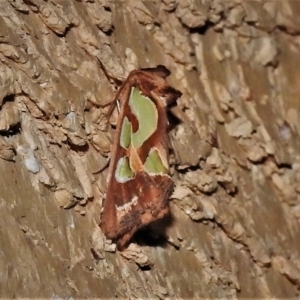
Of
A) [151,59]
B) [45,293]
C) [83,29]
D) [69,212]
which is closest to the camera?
[45,293]

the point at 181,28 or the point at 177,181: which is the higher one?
the point at 181,28

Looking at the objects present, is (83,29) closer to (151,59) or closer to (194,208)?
(151,59)

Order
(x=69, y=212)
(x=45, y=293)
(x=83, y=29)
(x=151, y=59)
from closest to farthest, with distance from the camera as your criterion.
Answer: (x=45, y=293)
(x=69, y=212)
(x=83, y=29)
(x=151, y=59)

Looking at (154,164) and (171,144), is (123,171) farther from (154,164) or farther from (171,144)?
(171,144)

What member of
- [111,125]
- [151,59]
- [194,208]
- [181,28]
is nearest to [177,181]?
[194,208]

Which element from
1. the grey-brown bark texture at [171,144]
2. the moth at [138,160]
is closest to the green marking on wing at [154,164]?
the moth at [138,160]

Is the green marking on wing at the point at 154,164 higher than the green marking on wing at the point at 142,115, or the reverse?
the green marking on wing at the point at 142,115

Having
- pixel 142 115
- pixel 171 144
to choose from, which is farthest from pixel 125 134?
pixel 171 144

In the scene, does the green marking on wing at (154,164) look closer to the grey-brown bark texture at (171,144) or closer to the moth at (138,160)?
the moth at (138,160)
